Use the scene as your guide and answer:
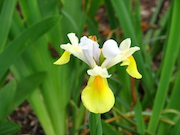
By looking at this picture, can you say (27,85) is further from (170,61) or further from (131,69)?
(131,69)

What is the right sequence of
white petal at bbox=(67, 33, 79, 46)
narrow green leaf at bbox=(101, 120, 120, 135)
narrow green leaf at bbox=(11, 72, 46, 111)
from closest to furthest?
white petal at bbox=(67, 33, 79, 46) → narrow green leaf at bbox=(101, 120, 120, 135) → narrow green leaf at bbox=(11, 72, 46, 111)

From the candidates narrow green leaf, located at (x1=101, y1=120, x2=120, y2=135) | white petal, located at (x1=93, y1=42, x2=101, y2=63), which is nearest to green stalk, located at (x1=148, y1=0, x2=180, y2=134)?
narrow green leaf, located at (x1=101, y1=120, x2=120, y2=135)

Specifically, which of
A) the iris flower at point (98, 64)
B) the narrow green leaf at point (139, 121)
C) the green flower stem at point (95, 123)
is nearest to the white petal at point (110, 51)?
the iris flower at point (98, 64)

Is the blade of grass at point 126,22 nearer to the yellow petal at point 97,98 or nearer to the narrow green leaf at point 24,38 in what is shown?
the narrow green leaf at point 24,38

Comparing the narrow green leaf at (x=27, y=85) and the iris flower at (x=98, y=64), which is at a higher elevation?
the iris flower at (x=98, y=64)

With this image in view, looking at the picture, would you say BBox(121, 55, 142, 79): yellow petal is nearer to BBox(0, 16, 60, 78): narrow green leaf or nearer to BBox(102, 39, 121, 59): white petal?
BBox(102, 39, 121, 59): white petal

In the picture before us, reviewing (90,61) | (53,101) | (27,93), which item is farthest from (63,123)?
(90,61)

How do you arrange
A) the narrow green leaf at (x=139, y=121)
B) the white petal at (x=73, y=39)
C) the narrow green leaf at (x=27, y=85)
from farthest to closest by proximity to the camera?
the narrow green leaf at (x=27, y=85)
the narrow green leaf at (x=139, y=121)
the white petal at (x=73, y=39)
